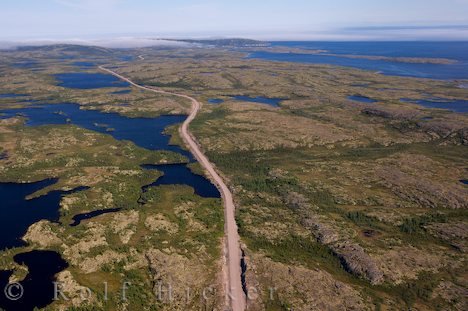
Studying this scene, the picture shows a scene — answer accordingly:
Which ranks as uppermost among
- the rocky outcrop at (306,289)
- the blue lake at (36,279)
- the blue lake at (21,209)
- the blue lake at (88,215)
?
the blue lake at (21,209)

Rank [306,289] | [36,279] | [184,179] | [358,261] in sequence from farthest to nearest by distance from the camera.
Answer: [184,179], [358,261], [36,279], [306,289]

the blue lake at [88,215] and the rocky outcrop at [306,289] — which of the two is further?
the blue lake at [88,215]

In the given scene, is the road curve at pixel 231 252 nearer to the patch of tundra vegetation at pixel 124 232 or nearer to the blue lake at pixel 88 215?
the patch of tundra vegetation at pixel 124 232

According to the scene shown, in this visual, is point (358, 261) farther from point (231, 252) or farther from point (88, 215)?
point (88, 215)

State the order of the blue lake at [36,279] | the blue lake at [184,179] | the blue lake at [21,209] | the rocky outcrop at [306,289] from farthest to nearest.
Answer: the blue lake at [184,179] < the blue lake at [21,209] < the rocky outcrop at [306,289] < the blue lake at [36,279]

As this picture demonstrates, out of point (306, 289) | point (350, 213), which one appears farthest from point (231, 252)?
point (350, 213)


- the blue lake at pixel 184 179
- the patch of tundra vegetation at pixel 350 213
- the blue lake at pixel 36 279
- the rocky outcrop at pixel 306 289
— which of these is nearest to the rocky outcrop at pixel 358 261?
the patch of tundra vegetation at pixel 350 213

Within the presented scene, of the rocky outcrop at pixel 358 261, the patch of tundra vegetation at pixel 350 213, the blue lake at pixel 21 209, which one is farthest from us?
the blue lake at pixel 21 209

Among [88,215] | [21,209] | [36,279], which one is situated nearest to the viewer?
[36,279]

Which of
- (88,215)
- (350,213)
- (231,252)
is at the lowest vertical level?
(231,252)
